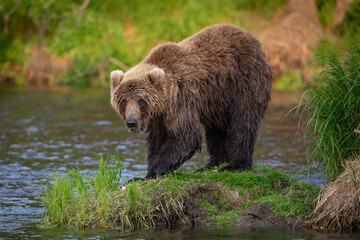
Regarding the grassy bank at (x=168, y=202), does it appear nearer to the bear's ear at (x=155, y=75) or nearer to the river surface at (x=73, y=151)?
the river surface at (x=73, y=151)

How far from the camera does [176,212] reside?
6664 mm

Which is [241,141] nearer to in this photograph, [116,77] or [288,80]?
[116,77]

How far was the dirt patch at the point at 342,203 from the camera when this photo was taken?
6223 mm

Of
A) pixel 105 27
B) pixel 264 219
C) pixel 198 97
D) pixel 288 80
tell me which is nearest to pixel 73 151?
pixel 198 97

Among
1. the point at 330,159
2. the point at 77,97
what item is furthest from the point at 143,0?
the point at 330,159

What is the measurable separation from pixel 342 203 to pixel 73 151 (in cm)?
686

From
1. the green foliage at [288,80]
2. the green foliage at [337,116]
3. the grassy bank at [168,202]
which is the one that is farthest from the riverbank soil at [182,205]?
the green foliage at [288,80]

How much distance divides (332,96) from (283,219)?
153 cm

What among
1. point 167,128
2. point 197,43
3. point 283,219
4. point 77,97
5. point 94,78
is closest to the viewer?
point 283,219

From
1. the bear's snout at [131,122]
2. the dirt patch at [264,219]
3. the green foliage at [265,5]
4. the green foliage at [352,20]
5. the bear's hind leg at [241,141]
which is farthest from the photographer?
the green foliage at [265,5]

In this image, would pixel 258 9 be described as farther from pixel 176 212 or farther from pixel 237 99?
pixel 176 212

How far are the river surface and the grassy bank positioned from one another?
0.22 meters

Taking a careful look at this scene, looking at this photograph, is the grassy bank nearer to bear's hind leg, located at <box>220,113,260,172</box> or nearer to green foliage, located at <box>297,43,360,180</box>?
green foliage, located at <box>297,43,360,180</box>

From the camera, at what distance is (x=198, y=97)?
24.7 ft
